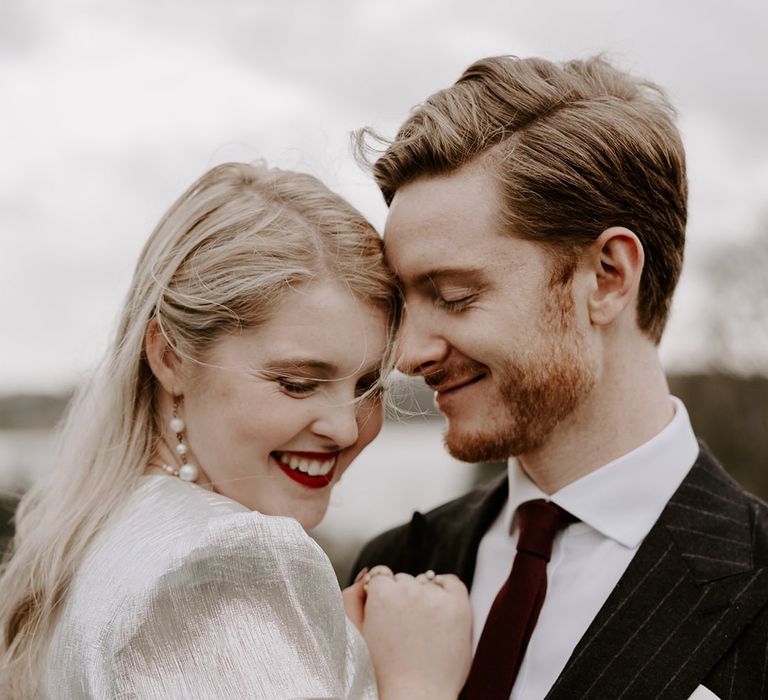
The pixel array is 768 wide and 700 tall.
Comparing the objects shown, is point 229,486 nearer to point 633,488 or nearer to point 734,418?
point 633,488

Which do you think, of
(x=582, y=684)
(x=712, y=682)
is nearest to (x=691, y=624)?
(x=712, y=682)

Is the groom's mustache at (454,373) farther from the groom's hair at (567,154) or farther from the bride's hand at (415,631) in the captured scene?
the bride's hand at (415,631)

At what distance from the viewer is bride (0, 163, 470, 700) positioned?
5.80ft

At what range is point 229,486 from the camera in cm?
230

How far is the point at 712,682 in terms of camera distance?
2.10 meters

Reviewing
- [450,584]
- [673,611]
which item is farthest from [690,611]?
[450,584]

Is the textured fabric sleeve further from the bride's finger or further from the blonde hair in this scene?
the bride's finger

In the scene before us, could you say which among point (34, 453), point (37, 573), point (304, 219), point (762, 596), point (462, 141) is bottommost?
point (34, 453)

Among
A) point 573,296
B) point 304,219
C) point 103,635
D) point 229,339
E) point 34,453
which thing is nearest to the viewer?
point 103,635

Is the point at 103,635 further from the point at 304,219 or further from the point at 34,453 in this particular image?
the point at 34,453

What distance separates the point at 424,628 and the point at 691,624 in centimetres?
67

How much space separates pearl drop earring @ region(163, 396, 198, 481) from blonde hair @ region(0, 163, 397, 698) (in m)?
0.08

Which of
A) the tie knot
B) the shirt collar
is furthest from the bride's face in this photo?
the shirt collar

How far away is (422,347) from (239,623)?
3.87ft
